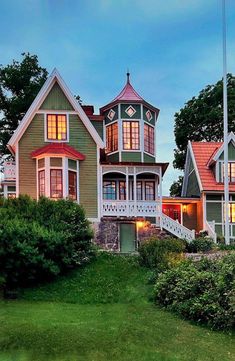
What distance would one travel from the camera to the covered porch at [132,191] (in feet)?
82.2

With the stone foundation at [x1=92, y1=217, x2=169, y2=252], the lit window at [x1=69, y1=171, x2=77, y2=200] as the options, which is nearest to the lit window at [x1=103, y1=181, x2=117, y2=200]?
the stone foundation at [x1=92, y1=217, x2=169, y2=252]

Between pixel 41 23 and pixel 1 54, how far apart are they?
18.3 metres

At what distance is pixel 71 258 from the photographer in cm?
1770

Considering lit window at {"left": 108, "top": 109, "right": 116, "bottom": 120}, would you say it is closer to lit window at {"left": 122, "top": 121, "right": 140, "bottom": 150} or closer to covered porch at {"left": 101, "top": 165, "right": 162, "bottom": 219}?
lit window at {"left": 122, "top": 121, "right": 140, "bottom": 150}

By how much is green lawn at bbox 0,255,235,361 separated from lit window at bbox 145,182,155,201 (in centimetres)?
1202

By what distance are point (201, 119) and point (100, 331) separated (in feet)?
104

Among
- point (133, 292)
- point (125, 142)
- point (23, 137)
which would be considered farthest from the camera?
point (125, 142)

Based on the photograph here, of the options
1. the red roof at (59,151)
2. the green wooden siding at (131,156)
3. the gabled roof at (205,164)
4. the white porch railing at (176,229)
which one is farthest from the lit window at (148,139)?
the white porch railing at (176,229)

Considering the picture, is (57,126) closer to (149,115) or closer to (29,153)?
(29,153)

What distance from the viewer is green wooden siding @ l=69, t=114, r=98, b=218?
2500 centimetres

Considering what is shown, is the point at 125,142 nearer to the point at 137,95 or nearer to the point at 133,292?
the point at 137,95

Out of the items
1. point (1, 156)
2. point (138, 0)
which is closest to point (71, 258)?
point (138, 0)

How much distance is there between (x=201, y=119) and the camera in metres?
40.5

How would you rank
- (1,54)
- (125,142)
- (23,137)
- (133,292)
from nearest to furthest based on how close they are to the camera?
(133,292), (23,137), (125,142), (1,54)
